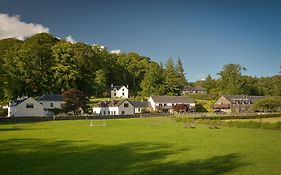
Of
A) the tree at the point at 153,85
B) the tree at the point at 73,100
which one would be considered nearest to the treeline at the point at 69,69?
the tree at the point at 153,85

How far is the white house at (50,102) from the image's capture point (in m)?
90.5

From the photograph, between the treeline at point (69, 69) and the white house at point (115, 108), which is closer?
the white house at point (115, 108)

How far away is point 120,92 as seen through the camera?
12962 centimetres

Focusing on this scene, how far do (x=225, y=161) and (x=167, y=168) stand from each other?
13.5 feet

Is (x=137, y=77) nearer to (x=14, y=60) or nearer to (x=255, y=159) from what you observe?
(x=14, y=60)

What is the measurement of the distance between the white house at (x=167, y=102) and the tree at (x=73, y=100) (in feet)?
108

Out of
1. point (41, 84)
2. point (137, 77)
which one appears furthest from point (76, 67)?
point (137, 77)

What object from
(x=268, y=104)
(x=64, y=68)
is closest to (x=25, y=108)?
(x=64, y=68)

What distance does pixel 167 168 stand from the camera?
1742cm

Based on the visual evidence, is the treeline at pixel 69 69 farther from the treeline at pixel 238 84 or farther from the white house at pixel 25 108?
the treeline at pixel 238 84

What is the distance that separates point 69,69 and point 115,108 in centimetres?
1997

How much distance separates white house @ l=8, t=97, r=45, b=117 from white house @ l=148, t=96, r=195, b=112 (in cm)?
3942

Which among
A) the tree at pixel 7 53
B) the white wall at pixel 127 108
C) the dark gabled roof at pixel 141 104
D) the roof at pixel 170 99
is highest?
the tree at pixel 7 53

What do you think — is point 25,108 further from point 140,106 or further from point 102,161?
point 102,161
